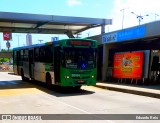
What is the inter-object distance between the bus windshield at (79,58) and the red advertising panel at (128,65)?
507 centimetres

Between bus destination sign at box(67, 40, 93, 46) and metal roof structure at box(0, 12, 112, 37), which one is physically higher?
metal roof structure at box(0, 12, 112, 37)

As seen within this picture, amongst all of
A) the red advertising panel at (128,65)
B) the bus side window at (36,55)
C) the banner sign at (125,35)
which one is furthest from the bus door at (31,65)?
the red advertising panel at (128,65)

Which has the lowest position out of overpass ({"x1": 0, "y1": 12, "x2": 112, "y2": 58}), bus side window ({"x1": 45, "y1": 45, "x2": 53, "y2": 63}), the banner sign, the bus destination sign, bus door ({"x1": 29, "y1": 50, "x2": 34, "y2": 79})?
bus door ({"x1": 29, "y1": 50, "x2": 34, "y2": 79})

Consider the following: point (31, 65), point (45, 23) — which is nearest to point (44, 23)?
point (45, 23)

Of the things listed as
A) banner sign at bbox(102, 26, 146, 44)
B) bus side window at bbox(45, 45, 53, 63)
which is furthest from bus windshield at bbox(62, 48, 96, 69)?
banner sign at bbox(102, 26, 146, 44)

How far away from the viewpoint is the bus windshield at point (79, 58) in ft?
49.7

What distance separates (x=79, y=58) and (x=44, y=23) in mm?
10275

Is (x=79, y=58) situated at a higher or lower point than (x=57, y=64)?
higher

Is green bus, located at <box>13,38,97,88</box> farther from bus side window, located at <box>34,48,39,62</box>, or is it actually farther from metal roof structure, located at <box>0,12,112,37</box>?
metal roof structure, located at <box>0,12,112,37</box>

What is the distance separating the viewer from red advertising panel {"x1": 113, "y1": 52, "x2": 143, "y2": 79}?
776 inches

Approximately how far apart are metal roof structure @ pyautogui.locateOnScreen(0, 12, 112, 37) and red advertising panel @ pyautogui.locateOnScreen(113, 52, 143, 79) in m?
4.32

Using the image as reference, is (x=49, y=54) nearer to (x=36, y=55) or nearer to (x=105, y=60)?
(x=36, y=55)

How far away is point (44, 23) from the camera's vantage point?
80.8 feet

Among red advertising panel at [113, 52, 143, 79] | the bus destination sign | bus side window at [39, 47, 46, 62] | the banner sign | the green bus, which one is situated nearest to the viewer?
the green bus
